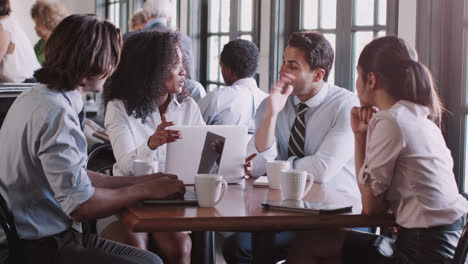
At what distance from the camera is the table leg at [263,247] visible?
75.9 inches

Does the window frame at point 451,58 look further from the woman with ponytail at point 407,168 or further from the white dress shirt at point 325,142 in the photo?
the woman with ponytail at point 407,168

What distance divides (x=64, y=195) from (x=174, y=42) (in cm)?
123

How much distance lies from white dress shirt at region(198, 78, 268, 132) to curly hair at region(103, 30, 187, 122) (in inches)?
38.6

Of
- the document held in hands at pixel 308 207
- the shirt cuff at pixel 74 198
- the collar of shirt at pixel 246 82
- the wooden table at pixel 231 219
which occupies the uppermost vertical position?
the collar of shirt at pixel 246 82

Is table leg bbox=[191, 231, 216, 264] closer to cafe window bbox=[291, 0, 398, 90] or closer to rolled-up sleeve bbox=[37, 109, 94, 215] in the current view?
rolled-up sleeve bbox=[37, 109, 94, 215]

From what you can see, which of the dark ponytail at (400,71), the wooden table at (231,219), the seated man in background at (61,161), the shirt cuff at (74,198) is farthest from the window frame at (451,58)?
the shirt cuff at (74,198)

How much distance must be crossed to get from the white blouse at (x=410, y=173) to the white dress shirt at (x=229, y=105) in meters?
1.96

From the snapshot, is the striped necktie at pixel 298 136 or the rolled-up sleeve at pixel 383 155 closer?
the rolled-up sleeve at pixel 383 155

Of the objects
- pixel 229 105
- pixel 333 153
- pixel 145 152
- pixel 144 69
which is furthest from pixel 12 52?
pixel 333 153

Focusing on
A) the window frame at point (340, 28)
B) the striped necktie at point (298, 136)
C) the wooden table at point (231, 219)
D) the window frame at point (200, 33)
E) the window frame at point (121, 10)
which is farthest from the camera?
the window frame at point (121, 10)

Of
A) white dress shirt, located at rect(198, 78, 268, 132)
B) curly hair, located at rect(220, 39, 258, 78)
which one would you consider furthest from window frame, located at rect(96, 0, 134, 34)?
white dress shirt, located at rect(198, 78, 268, 132)

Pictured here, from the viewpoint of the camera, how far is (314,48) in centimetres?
265

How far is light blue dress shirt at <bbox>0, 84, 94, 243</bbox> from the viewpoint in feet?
5.62

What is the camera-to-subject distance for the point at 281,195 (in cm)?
206
